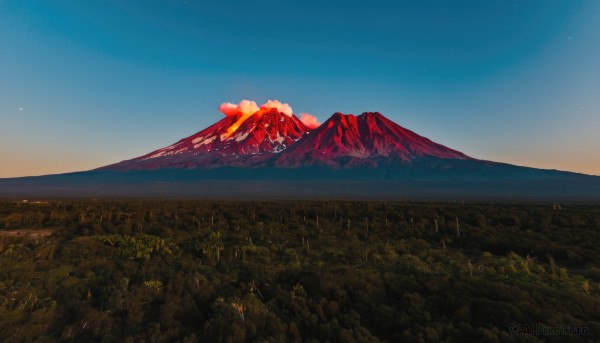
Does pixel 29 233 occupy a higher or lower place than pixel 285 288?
higher

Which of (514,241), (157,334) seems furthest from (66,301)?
(514,241)

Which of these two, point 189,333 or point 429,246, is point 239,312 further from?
point 429,246

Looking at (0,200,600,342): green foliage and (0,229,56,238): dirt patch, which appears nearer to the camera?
(0,200,600,342): green foliage

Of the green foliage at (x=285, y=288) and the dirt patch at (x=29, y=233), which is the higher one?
the dirt patch at (x=29, y=233)

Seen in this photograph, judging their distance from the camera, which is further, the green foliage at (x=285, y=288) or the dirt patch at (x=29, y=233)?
the dirt patch at (x=29, y=233)

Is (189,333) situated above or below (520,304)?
below

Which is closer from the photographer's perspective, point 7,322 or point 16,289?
point 7,322

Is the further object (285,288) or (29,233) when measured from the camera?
(29,233)

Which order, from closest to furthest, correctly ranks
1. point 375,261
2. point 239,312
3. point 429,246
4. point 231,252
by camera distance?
point 239,312, point 375,261, point 231,252, point 429,246
